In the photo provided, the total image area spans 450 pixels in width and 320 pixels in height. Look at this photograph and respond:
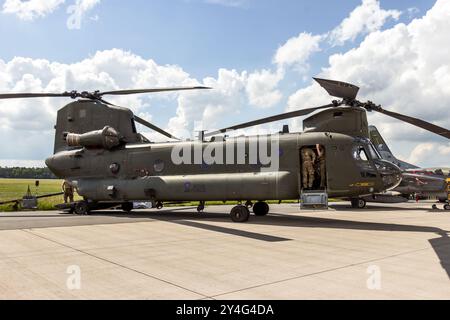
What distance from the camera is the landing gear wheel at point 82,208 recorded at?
58.0 feet

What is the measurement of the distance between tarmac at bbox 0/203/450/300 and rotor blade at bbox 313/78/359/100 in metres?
4.97

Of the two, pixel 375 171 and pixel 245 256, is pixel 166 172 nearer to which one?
Answer: pixel 375 171

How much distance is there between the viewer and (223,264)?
21.5 feet

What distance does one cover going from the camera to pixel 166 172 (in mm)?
16172

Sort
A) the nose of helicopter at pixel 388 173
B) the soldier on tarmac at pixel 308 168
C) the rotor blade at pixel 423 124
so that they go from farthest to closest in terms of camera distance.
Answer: the soldier on tarmac at pixel 308 168 < the nose of helicopter at pixel 388 173 < the rotor blade at pixel 423 124

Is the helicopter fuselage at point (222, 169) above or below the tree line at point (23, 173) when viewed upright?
below

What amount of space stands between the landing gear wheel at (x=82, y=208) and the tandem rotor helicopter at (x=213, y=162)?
0.07 meters

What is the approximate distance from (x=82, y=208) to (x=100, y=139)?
135 inches

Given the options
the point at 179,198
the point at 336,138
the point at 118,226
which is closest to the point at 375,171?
the point at 336,138

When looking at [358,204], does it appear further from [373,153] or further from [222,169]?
[222,169]

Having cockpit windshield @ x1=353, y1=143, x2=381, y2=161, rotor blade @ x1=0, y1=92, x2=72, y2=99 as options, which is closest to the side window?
cockpit windshield @ x1=353, y1=143, x2=381, y2=161

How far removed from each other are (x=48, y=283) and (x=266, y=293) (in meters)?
3.04

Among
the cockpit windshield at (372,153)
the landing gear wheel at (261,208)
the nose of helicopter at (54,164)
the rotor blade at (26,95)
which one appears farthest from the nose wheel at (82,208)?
the cockpit windshield at (372,153)

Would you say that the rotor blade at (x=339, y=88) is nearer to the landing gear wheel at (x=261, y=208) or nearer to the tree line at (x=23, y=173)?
the landing gear wheel at (x=261, y=208)
